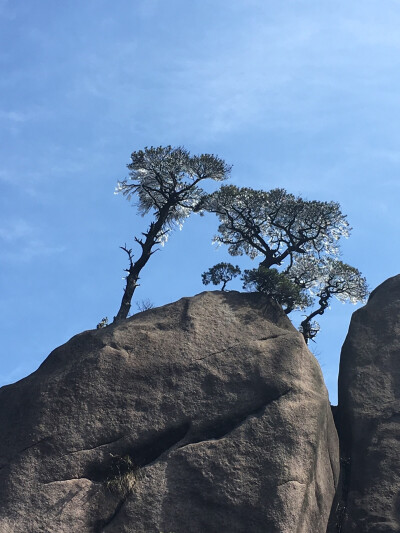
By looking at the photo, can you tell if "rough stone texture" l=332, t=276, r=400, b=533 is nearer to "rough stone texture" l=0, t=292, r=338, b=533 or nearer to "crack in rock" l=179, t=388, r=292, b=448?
"rough stone texture" l=0, t=292, r=338, b=533

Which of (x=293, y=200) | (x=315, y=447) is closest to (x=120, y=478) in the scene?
(x=315, y=447)

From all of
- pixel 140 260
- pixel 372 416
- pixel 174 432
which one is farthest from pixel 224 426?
pixel 140 260

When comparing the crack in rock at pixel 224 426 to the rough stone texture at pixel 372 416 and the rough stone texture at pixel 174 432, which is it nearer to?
the rough stone texture at pixel 174 432

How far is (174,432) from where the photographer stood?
24719 mm

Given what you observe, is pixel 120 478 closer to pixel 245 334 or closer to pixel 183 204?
pixel 245 334

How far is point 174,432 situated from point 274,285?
7531mm

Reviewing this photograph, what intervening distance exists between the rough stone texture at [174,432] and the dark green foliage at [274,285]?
1.78 meters

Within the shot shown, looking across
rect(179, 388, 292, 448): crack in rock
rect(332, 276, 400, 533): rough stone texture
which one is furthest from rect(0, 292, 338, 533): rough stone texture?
rect(332, 276, 400, 533): rough stone texture

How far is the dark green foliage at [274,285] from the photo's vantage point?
1149 inches

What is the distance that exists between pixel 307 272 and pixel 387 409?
311 inches

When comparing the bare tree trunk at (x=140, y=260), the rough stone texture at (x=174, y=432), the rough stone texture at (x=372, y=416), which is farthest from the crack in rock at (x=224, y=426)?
the bare tree trunk at (x=140, y=260)

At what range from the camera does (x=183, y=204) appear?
3512cm

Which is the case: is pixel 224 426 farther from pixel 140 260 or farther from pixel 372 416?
pixel 140 260

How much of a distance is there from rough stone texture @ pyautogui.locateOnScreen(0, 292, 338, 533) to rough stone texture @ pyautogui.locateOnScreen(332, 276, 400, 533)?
74 cm
